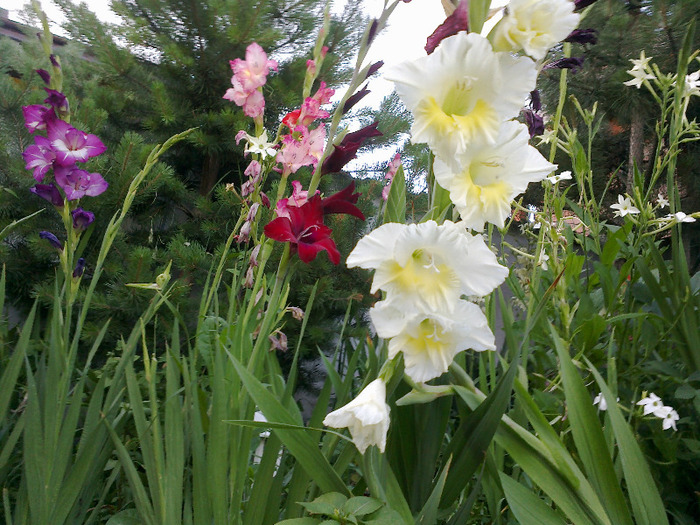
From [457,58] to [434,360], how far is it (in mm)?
341

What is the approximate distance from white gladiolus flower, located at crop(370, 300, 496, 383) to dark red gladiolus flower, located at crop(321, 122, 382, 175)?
41cm

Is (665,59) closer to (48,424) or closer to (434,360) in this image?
(434,360)

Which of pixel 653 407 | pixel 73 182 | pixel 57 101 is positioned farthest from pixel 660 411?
pixel 57 101

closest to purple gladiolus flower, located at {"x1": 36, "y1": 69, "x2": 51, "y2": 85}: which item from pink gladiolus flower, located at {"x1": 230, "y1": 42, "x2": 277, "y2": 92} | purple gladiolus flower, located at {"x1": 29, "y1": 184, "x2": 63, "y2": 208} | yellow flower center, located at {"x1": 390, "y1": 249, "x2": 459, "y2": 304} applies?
purple gladiolus flower, located at {"x1": 29, "y1": 184, "x2": 63, "y2": 208}

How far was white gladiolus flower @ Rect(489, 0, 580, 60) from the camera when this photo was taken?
597mm

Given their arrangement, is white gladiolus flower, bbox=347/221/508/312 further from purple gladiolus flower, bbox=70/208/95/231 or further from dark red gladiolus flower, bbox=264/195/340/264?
purple gladiolus flower, bbox=70/208/95/231

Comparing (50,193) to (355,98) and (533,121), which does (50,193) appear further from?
(533,121)

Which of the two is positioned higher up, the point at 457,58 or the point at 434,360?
the point at 457,58

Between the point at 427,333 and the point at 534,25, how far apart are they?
377mm

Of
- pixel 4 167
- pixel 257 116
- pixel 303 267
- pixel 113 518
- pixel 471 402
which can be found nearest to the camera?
pixel 471 402

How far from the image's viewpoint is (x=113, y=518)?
3.03 ft

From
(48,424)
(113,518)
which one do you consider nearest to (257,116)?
(48,424)

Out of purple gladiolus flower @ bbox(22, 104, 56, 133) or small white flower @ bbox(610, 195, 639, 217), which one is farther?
small white flower @ bbox(610, 195, 639, 217)

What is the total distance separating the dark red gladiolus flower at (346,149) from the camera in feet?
3.01
